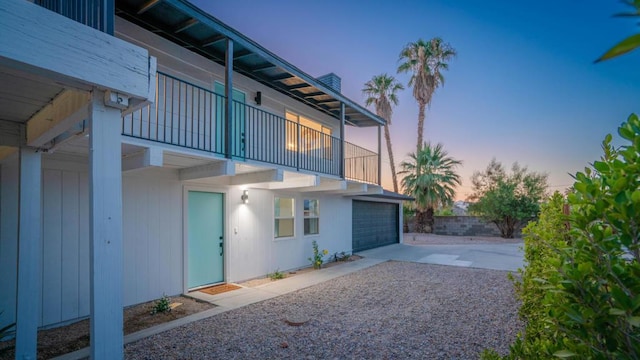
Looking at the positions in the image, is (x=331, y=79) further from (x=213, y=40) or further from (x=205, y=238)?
(x=205, y=238)

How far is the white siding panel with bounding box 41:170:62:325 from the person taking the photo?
5.18m

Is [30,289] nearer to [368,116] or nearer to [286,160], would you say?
[286,160]

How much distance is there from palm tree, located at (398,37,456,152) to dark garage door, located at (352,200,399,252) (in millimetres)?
8235

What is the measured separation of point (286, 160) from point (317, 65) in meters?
9.35

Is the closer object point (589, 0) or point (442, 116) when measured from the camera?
point (589, 0)

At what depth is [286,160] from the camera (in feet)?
30.6

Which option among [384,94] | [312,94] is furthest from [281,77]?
[384,94]

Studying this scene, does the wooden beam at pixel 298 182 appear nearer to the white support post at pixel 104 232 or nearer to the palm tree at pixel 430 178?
the white support post at pixel 104 232

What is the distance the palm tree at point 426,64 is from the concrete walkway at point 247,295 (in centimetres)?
1585

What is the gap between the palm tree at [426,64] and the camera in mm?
22125

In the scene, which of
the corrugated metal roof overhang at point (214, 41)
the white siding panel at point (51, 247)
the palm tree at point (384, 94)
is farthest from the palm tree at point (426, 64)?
the white siding panel at point (51, 247)

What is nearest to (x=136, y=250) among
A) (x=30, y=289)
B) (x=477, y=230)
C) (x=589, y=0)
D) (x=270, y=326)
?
(x=30, y=289)

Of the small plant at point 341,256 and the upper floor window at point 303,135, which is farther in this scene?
the small plant at point 341,256

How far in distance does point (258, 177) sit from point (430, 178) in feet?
55.4
